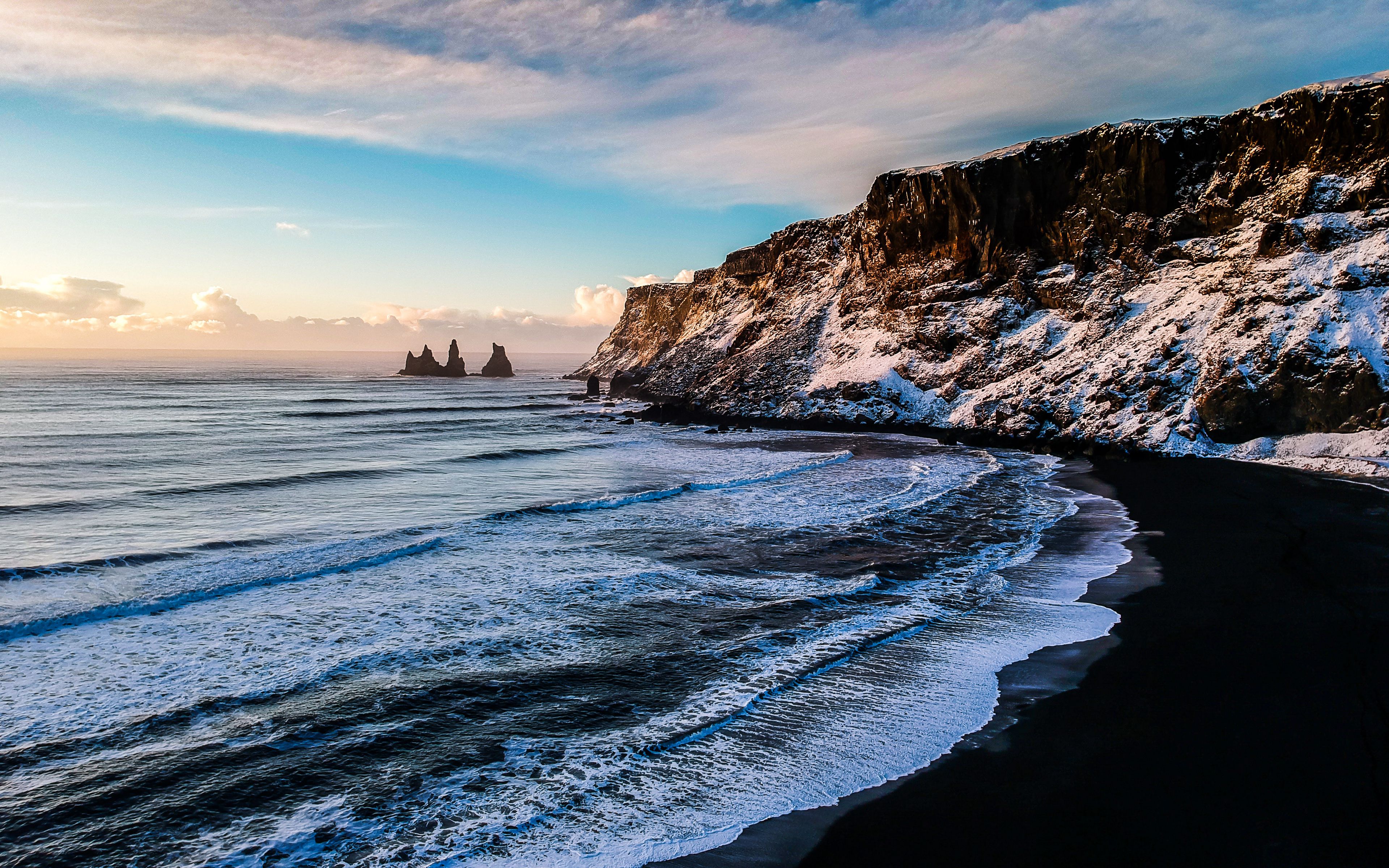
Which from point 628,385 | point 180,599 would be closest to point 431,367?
point 628,385

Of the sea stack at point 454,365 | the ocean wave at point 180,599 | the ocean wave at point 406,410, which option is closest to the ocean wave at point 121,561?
the ocean wave at point 180,599

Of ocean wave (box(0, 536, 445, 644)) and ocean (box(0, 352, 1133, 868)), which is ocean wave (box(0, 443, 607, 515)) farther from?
ocean wave (box(0, 536, 445, 644))

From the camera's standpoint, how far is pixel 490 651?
11.8m

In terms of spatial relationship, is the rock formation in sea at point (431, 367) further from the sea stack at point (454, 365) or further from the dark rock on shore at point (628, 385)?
the dark rock on shore at point (628, 385)

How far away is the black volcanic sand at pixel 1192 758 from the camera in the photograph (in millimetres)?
6504

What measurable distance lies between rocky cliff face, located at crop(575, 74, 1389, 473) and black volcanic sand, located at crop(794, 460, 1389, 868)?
21.2m

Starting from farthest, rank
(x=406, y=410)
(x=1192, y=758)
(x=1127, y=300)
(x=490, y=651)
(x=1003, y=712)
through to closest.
Result: (x=406, y=410) → (x=1127, y=300) → (x=490, y=651) → (x=1003, y=712) → (x=1192, y=758)

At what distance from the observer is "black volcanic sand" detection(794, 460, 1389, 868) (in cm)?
650

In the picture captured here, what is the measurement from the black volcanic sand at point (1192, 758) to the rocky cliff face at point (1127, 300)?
69.5 ft

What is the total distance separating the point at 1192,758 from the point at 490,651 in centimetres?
982

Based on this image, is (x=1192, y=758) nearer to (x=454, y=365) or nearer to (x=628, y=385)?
(x=628, y=385)

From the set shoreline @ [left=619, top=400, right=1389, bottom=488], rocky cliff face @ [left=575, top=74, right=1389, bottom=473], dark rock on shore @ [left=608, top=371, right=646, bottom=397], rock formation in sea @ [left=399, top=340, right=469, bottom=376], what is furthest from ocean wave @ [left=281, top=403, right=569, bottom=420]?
rock formation in sea @ [left=399, top=340, right=469, bottom=376]

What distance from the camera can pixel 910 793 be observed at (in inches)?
296

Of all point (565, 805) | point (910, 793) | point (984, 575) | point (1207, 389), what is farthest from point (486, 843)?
point (1207, 389)
